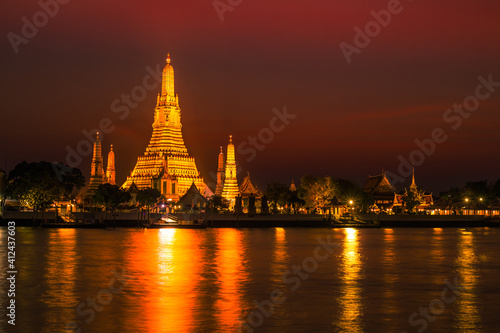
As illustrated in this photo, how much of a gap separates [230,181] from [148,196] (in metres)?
31.0

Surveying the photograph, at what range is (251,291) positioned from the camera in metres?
28.6

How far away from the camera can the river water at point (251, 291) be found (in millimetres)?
21578

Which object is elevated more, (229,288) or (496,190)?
(496,190)

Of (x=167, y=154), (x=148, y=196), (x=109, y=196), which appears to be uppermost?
(x=167, y=154)

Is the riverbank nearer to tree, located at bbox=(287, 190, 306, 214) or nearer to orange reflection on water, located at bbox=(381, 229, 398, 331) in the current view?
tree, located at bbox=(287, 190, 306, 214)

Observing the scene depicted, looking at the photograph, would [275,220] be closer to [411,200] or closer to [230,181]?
[411,200]

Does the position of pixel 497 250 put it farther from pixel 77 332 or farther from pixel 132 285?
pixel 77 332

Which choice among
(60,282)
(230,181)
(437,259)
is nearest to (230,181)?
(230,181)

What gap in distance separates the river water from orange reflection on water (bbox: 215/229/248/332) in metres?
0.04

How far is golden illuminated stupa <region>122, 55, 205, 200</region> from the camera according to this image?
150m

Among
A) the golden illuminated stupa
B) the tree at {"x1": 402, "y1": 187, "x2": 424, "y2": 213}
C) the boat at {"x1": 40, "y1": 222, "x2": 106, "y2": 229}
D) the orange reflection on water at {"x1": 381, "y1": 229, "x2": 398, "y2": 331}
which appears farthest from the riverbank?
the orange reflection on water at {"x1": 381, "y1": 229, "x2": 398, "y2": 331}

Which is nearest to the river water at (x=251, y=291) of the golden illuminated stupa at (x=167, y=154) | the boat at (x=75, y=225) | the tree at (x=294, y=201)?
the boat at (x=75, y=225)

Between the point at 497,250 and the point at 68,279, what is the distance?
34.4 metres

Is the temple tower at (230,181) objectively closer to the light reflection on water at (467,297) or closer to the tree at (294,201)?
the tree at (294,201)
